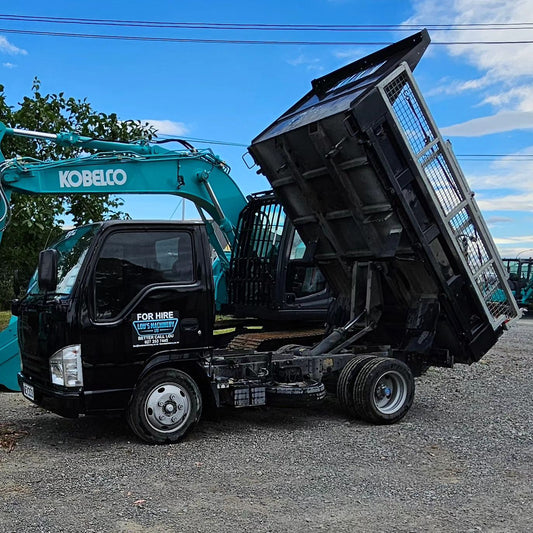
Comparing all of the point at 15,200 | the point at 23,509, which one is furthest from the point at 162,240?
the point at 15,200

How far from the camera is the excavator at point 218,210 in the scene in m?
8.92

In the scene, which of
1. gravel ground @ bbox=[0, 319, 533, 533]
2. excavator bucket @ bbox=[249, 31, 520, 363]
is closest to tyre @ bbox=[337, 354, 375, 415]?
gravel ground @ bbox=[0, 319, 533, 533]

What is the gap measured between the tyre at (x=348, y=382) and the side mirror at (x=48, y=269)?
11.0 ft

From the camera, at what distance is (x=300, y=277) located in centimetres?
950

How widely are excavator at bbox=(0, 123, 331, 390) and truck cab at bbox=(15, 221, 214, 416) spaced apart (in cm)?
216

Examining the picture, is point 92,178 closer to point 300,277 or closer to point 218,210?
point 218,210

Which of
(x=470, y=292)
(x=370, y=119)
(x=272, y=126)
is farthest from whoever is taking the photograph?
(x=272, y=126)

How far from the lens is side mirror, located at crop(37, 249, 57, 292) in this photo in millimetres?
6355

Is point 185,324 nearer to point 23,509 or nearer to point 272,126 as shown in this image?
point 23,509

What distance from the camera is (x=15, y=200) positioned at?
11.5 metres

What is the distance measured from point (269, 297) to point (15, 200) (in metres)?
5.05

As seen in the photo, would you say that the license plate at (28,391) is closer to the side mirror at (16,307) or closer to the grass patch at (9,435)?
the grass patch at (9,435)

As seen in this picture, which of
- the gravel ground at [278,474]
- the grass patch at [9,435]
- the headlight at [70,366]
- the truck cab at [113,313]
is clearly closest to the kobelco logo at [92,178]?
the truck cab at [113,313]

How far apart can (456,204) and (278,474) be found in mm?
3756
